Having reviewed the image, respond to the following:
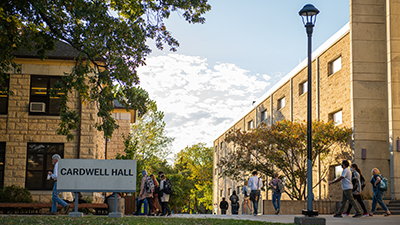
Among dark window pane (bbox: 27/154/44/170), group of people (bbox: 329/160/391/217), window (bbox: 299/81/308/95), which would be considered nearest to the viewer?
group of people (bbox: 329/160/391/217)

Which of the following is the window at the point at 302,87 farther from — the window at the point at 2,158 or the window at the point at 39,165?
the window at the point at 2,158

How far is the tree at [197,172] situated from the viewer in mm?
69250

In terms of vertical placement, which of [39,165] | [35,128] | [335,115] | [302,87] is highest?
[302,87]

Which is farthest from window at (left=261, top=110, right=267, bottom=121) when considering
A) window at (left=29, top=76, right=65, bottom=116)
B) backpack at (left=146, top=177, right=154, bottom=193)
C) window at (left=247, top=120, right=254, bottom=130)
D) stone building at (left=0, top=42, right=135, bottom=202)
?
backpack at (left=146, top=177, right=154, bottom=193)

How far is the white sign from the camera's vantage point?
13461 mm

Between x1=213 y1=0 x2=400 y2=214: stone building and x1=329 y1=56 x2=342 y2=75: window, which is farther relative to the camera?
x1=329 y1=56 x2=342 y2=75: window

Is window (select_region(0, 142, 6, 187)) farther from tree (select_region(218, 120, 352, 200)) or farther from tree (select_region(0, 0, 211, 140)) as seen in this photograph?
tree (select_region(218, 120, 352, 200))

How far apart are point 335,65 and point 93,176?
16229 millimetres

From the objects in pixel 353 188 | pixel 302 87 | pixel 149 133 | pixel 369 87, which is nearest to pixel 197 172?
pixel 149 133

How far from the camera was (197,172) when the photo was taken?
6925 centimetres

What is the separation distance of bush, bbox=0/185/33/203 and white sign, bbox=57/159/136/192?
277 inches

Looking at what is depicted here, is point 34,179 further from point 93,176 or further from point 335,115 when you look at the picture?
point 335,115

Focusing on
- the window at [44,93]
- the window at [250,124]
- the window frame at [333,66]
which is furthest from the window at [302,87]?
the window at [44,93]

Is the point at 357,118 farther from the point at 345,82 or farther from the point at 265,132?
the point at 265,132
